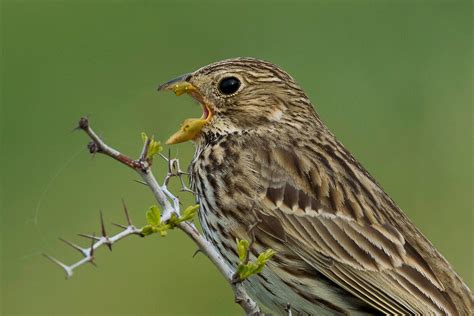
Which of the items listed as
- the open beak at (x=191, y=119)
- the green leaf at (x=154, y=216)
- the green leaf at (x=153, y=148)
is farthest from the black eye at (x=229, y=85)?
the green leaf at (x=154, y=216)

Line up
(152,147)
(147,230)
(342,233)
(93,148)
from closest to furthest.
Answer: (93,148) → (147,230) → (152,147) → (342,233)

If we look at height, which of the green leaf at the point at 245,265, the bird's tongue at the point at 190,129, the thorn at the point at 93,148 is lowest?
the green leaf at the point at 245,265

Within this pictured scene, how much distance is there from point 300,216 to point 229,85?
930mm

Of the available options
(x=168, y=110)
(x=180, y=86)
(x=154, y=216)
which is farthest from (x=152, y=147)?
(x=168, y=110)

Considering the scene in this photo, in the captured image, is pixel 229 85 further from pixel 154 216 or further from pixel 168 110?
pixel 168 110

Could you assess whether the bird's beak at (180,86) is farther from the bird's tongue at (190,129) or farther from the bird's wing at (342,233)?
the bird's wing at (342,233)

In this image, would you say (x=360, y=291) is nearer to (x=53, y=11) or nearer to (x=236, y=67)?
(x=236, y=67)

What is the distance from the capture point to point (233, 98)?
7.68 metres

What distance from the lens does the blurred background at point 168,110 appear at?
34.8ft

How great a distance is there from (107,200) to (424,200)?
8.27 ft

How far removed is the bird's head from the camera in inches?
300

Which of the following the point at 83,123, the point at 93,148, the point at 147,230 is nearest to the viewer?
the point at 83,123

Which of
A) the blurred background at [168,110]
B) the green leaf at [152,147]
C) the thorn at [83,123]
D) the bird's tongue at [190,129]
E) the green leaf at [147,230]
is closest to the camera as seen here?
the thorn at [83,123]

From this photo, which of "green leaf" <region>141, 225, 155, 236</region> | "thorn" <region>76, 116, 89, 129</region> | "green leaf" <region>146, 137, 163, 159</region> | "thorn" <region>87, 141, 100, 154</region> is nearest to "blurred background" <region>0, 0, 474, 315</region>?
"green leaf" <region>146, 137, 163, 159</region>
